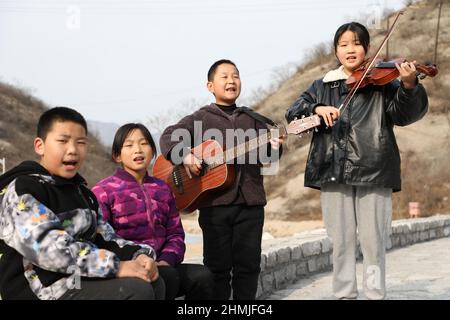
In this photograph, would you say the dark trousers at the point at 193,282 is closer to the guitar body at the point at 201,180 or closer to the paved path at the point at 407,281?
the guitar body at the point at 201,180

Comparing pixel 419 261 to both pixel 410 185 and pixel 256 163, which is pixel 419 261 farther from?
pixel 410 185

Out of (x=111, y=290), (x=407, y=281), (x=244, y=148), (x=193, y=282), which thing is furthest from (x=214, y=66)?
(x=407, y=281)

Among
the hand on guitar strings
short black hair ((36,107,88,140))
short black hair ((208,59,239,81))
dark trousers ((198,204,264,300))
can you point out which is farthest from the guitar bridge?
short black hair ((36,107,88,140))

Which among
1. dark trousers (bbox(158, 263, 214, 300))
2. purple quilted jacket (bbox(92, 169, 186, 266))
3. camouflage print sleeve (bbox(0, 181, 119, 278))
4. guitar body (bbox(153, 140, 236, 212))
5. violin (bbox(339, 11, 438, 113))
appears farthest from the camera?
guitar body (bbox(153, 140, 236, 212))

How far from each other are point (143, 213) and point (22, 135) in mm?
34568

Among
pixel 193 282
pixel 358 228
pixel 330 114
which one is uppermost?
pixel 330 114

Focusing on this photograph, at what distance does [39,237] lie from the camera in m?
2.55

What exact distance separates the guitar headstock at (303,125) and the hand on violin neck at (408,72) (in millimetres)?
552

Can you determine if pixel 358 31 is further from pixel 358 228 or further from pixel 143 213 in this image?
pixel 143 213

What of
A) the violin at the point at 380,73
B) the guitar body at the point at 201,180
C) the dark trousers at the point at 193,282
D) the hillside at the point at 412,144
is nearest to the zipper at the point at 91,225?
the dark trousers at the point at 193,282

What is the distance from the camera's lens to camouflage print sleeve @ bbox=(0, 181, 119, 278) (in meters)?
2.54

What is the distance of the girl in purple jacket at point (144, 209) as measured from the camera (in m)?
3.42

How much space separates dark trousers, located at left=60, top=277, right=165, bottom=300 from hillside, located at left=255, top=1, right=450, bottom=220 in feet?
48.1

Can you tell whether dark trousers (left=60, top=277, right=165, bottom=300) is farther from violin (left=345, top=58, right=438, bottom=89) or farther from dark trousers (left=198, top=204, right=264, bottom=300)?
violin (left=345, top=58, right=438, bottom=89)
